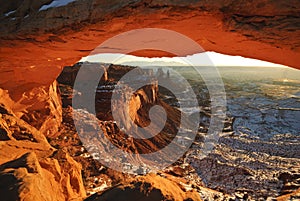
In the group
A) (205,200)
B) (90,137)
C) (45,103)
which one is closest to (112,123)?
(90,137)

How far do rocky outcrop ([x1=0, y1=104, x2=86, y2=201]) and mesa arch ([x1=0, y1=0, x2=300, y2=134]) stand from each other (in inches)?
89.3

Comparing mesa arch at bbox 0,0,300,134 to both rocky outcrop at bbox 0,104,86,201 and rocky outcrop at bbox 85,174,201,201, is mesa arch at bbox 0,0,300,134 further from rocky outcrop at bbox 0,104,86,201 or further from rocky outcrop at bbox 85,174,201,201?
rocky outcrop at bbox 85,174,201,201

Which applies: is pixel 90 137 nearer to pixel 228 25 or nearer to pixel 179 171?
pixel 179 171

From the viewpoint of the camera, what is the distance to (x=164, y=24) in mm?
3623

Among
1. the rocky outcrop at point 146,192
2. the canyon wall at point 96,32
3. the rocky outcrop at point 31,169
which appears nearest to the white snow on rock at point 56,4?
the canyon wall at point 96,32

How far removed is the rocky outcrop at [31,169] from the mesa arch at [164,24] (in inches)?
89.3

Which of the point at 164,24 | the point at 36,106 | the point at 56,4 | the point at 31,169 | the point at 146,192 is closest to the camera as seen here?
the point at 146,192

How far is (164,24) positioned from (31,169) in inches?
128

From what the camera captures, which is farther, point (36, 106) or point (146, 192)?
point (36, 106)

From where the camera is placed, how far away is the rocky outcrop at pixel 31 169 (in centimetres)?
289

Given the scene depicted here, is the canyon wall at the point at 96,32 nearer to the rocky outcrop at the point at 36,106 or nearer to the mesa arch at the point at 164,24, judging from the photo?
the mesa arch at the point at 164,24

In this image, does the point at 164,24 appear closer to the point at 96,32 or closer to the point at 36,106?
the point at 96,32

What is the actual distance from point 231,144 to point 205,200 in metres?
11.5

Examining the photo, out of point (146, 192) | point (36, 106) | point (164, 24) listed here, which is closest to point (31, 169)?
point (146, 192)
